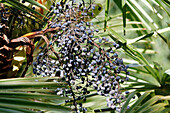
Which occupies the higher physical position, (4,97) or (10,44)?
(10,44)

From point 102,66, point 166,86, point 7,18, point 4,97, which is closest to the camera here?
point 4,97

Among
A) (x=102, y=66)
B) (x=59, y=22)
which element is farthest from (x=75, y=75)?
(x=59, y=22)

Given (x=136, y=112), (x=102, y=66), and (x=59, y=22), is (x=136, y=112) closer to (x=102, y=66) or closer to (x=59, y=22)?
(x=102, y=66)

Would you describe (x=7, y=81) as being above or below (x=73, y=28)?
below


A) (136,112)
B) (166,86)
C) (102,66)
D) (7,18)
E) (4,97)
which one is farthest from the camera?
(166,86)

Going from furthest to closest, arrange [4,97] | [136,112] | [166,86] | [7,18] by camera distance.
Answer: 1. [166,86]
2. [7,18]
3. [136,112]
4. [4,97]

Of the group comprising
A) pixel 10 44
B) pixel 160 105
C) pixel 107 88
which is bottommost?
pixel 160 105

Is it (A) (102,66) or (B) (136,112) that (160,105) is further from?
(A) (102,66)

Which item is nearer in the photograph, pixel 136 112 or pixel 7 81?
pixel 7 81

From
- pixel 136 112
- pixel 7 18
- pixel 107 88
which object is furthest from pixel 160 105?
pixel 7 18
